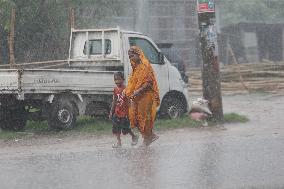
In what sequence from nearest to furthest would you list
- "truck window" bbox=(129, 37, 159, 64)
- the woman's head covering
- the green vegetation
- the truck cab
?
the woman's head covering
the truck cab
"truck window" bbox=(129, 37, 159, 64)
the green vegetation

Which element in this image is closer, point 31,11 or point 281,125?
point 281,125

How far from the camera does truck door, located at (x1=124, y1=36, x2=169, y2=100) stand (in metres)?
13.6

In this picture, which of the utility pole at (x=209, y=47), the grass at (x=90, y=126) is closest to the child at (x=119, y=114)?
the grass at (x=90, y=126)

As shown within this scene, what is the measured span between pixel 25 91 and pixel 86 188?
18.5 feet

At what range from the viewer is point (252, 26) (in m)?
37.2

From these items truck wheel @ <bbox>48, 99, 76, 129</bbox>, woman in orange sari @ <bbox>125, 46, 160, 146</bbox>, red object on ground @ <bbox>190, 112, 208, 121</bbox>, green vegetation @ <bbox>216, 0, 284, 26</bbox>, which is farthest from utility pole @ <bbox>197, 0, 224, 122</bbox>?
green vegetation @ <bbox>216, 0, 284, 26</bbox>

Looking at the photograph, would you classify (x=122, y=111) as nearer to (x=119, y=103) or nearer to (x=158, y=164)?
(x=119, y=103)

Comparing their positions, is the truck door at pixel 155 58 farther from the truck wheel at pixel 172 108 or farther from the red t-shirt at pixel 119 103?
the red t-shirt at pixel 119 103

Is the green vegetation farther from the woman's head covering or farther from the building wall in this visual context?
the woman's head covering

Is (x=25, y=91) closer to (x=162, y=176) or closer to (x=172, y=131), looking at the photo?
(x=172, y=131)

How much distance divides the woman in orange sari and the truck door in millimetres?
3821

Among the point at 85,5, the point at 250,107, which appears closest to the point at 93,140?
the point at 250,107

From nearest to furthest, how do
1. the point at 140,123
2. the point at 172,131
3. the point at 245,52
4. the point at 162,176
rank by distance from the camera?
the point at 162,176 → the point at 140,123 → the point at 172,131 → the point at 245,52

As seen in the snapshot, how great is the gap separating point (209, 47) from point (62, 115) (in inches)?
124
